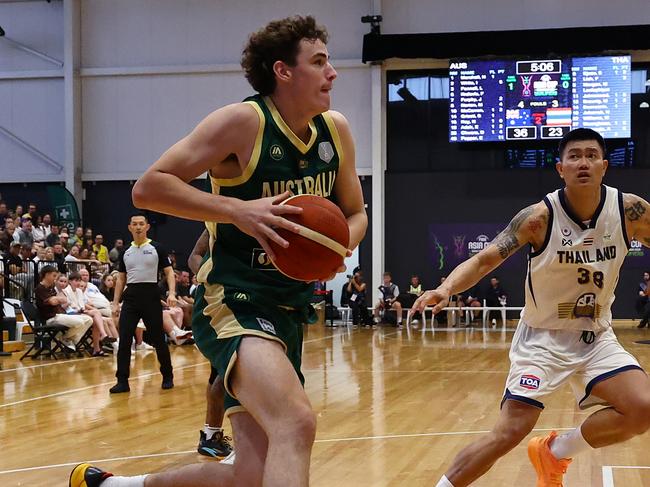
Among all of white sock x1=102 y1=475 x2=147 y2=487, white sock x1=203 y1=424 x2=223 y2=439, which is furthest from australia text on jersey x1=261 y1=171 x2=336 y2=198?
white sock x1=203 y1=424 x2=223 y2=439

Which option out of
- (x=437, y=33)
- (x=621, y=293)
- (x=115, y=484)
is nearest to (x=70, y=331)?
(x=115, y=484)

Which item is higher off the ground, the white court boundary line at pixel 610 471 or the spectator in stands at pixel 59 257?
the spectator in stands at pixel 59 257

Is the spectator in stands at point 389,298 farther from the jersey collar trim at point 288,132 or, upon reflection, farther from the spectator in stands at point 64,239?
the jersey collar trim at point 288,132

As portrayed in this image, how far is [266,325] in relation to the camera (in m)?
2.83

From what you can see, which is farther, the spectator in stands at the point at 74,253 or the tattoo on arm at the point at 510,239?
the spectator in stands at the point at 74,253

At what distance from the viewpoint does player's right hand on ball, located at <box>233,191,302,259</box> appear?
8.32ft

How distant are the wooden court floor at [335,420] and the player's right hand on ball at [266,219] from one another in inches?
101

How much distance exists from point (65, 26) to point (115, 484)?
21.7 m

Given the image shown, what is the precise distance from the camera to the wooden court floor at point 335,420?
515 cm

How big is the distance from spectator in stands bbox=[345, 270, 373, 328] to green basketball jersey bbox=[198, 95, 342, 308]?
1724 centimetres

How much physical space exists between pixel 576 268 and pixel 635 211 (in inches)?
16.5

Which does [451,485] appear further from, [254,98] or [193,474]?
[254,98]

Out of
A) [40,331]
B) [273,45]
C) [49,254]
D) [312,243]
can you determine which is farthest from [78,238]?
[312,243]

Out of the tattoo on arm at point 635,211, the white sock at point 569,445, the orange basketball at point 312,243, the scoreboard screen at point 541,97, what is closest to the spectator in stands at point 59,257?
the scoreboard screen at point 541,97
